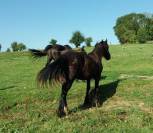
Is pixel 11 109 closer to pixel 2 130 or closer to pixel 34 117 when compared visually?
pixel 34 117

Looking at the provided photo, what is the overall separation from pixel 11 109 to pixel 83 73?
2.96 meters

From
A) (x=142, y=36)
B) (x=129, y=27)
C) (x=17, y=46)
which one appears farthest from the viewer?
(x=17, y=46)

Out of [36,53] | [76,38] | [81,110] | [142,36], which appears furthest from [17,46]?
[81,110]

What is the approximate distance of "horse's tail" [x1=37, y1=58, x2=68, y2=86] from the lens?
36.5 feet

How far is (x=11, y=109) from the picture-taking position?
43.3ft

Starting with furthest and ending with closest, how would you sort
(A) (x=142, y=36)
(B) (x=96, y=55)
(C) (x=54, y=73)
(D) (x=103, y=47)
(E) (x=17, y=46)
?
(E) (x=17, y=46)
(A) (x=142, y=36)
(D) (x=103, y=47)
(B) (x=96, y=55)
(C) (x=54, y=73)

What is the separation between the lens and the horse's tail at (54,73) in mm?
11133

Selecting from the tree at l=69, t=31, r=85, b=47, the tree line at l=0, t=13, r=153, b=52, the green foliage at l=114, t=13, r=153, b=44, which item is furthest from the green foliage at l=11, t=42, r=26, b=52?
the tree at l=69, t=31, r=85, b=47

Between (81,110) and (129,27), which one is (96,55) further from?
(129,27)

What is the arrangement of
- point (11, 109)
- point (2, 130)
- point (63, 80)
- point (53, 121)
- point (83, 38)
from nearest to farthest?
point (2, 130) < point (53, 121) < point (63, 80) < point (11, 109) < point (83, 38)

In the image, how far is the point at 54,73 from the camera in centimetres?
1121

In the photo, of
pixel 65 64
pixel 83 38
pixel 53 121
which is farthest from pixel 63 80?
pixel 83 38

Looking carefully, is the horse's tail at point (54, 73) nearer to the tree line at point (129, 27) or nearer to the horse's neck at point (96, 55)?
the horse's neck at point (96, 55)

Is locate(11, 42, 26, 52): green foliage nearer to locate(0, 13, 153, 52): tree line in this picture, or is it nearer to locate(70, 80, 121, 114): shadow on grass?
locate(0, 13, 153, 52): tree line
